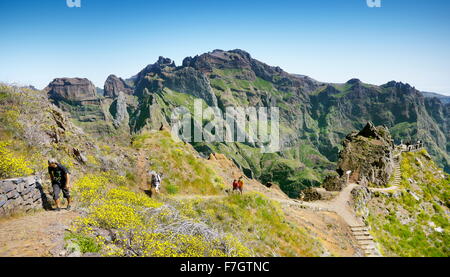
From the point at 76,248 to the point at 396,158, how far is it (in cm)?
6321

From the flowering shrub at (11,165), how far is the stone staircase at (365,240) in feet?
95.5

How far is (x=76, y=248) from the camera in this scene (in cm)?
1073

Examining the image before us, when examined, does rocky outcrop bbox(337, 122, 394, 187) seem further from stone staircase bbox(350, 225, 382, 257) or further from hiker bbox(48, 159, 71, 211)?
hiker bbox(48, 159, 71, 211)

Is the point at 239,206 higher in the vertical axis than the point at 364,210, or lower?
higher

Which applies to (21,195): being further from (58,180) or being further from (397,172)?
(397,172)

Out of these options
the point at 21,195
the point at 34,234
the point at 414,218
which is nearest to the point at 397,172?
the point at 414,218

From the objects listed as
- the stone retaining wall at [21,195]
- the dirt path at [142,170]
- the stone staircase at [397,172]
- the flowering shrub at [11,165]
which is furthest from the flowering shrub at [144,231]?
the stone staircase at [397,172]

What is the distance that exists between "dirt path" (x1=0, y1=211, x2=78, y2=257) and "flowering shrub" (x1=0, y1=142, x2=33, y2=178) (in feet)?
9.10

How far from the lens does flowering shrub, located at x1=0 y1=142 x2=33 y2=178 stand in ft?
46.9

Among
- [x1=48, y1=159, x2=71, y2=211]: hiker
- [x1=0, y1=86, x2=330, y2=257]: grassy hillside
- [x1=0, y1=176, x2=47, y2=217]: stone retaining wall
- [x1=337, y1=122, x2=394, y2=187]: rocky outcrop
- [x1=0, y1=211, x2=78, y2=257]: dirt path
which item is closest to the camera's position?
[x1=0, y1=211, x2=78, y2=257]: dirt path

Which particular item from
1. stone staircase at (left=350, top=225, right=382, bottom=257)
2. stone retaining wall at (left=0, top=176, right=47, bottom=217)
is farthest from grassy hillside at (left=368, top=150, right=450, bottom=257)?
stone retaining wall at (left=0, top=176, right=47, bottom=217)

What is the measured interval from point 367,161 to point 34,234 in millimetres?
48478
